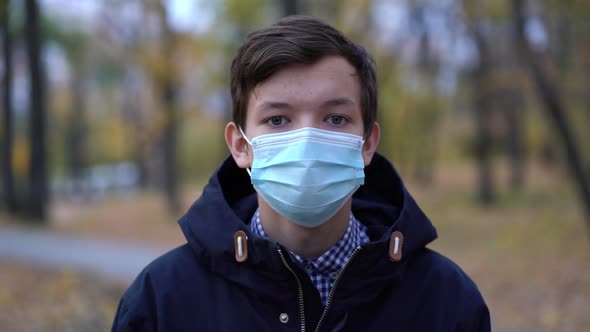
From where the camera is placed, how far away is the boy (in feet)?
6.69

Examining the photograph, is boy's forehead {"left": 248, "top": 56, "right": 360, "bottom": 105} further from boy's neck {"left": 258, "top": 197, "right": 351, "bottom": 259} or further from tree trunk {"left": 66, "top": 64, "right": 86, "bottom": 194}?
tree trunk {"left": 66, "top": 64, "right": 86, "bottom": 194}

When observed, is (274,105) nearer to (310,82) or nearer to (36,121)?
(310,82)

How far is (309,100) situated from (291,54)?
17 centimetres

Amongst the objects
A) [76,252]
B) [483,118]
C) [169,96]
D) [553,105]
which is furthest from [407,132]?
[76,252]

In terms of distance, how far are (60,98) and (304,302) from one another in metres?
44.9

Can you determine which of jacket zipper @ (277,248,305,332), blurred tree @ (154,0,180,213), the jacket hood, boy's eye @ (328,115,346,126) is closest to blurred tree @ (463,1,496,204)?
blurred tree @ (154,0,180,213)

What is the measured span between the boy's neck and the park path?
7780 millimetres

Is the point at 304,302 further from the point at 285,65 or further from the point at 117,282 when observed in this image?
the point at 117,282

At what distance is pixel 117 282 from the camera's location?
A: 9352 mm

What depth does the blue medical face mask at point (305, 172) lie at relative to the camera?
2.16 m

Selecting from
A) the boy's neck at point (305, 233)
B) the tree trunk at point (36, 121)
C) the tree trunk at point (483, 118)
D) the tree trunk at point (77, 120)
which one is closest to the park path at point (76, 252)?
the tree trunk at point (36, 121)

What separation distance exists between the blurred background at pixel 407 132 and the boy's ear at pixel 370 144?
3724 millimetres

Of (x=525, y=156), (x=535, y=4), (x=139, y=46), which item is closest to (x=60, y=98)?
(x=139, y=46)

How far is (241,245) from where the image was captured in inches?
81.2
